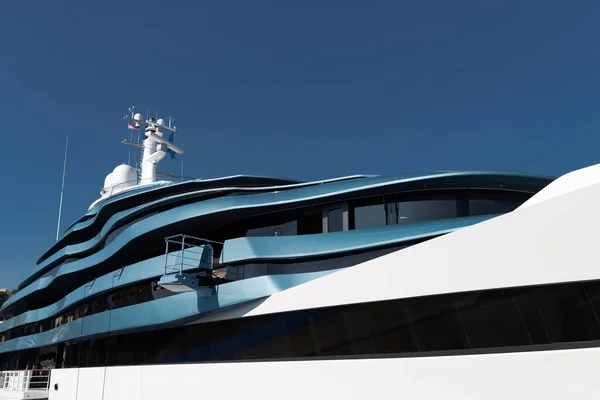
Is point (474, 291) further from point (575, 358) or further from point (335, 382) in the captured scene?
point (335, 382)

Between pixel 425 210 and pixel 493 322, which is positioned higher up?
pixel 425 210

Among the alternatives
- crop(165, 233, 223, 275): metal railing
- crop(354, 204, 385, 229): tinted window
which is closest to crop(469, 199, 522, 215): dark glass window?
crop(354, 204, 385, 229): tinted window

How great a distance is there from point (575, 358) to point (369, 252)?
18.4 feet

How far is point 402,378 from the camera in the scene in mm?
7633

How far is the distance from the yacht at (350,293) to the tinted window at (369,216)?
1.0 inches

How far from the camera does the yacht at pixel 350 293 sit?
6.33 m

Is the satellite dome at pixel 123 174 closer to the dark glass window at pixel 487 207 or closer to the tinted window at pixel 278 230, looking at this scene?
the tinted window at pixel 278 230

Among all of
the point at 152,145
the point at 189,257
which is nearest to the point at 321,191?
the point at 189,257

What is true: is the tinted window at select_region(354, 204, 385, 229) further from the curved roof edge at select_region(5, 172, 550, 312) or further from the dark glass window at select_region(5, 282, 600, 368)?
the dark glass window at select_region(5, 282, 600, 368)

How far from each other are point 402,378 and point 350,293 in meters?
1.63

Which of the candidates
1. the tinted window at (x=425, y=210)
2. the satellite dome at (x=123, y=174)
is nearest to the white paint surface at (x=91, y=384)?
the tinted window at (x=425, y=210)

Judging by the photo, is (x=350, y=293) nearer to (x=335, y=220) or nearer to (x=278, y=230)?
(x=335, y=220)

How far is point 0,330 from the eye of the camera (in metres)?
32.1

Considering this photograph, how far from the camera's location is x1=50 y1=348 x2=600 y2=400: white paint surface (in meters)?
6.01
